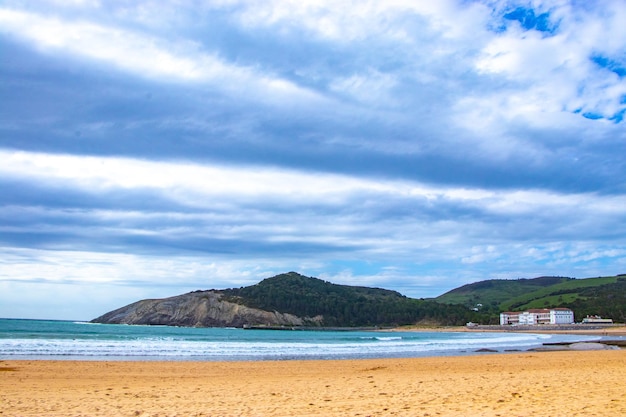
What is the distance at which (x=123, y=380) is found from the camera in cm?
1834

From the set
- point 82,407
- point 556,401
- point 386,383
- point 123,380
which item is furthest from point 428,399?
point 123,380

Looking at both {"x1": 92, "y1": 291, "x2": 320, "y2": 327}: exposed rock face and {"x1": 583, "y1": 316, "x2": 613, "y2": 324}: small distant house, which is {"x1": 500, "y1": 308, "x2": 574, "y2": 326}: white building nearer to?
{"x1": 583, "y1": 316, "x2": 613, "y2": 324}: small distant house

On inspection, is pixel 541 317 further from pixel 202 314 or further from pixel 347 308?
pixel 202 314

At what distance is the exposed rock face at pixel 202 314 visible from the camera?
14925cm

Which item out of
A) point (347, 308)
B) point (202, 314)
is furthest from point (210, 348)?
point (347, 308)

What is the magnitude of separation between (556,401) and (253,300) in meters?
156

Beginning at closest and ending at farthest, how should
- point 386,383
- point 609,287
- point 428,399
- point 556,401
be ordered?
point 556,401 < point 428,399 < point 386,383 < point 609,287

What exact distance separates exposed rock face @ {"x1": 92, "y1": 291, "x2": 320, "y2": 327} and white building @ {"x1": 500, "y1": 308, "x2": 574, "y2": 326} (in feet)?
197

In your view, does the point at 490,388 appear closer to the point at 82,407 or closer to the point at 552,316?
the point at 82,407

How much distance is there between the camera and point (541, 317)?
15625cm

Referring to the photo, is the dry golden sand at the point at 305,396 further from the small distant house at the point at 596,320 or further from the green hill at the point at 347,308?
the green hill at the point at 347,308

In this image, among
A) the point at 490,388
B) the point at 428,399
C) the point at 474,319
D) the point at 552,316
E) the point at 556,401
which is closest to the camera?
the point at 556,401

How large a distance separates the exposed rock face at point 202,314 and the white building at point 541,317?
60.1 m

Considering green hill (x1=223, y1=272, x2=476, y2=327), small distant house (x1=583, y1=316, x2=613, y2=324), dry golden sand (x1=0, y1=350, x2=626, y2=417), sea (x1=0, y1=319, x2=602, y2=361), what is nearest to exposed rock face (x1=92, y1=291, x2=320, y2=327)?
green hill (x1=223, y1=272, x2=476, y2=327)
